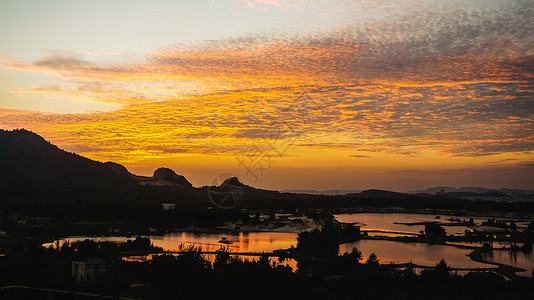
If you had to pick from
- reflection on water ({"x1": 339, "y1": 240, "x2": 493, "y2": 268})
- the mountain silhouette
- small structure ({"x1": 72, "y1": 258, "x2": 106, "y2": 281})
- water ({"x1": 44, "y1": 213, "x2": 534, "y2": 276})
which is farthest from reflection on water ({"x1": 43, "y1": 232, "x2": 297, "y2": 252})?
the mountain silhouette

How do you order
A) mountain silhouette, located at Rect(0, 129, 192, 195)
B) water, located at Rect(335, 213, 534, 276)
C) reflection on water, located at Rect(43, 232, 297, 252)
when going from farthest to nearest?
mountain silhouette, located at Rect(0, 129, 192, 195) → reflection on water, located at Rect(43, 232, 297, 252) → water, located at Rect(335, 213, 534, 276)

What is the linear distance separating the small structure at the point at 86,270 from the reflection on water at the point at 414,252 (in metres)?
19.6

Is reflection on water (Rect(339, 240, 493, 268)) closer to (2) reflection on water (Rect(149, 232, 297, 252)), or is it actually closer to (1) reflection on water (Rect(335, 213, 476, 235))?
(2) reflection on water (Rect(149, 232, 297, 252))

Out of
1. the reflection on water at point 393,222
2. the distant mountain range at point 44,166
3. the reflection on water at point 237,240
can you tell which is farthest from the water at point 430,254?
the distant mountain range at point 44,166

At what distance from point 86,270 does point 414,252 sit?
27426 millimetres

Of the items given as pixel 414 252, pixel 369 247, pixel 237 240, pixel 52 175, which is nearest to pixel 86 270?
pixel 237 240

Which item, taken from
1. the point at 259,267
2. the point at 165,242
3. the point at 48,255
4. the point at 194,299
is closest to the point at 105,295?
the point at 194,299

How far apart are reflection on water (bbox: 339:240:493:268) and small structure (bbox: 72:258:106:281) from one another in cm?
1962

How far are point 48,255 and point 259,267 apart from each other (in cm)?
1289

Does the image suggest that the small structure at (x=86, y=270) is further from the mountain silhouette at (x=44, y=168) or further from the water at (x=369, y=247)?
the mountain silhouette at (x=44, y=168)

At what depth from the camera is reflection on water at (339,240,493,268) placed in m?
36.7

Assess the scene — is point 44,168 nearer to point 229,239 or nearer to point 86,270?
point 229,239

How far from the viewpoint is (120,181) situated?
319 feet

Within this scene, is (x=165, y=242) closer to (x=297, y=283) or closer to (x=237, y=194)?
(x=297, y=283)
